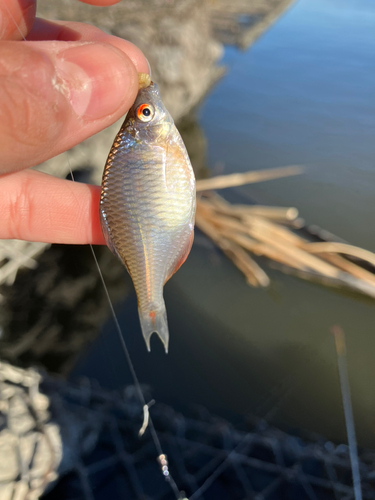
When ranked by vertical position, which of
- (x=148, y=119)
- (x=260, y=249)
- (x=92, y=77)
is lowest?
(x=260, y=249)

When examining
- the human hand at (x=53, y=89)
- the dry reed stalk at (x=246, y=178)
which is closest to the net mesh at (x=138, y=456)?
the human hand at (x=53, y=89)

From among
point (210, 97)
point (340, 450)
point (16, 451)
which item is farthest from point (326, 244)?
point (210, 97)

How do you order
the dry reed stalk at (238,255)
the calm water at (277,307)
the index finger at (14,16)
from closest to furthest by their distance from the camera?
the index finger at (14,16) → the calm water at (277,307) → the dry reed stalk at (238,255)

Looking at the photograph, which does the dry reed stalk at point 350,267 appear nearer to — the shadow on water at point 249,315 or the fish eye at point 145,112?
the shadow on water at point 249,315

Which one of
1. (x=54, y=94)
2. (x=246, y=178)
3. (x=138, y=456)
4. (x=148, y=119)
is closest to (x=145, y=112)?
(x=148, y=119)

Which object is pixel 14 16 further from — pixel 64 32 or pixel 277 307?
pixel 277 307
